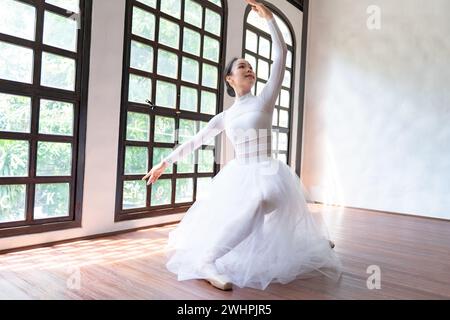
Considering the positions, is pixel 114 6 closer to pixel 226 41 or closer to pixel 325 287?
pixel 226 41

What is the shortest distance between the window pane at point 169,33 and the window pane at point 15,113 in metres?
1.39

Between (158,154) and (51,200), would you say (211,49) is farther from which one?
(51,200)

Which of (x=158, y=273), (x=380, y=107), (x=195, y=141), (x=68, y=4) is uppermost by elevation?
(x=68, y=4)

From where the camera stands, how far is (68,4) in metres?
2.59

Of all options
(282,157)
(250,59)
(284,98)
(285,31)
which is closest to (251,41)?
(250,59)

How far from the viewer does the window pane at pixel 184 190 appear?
11.8 ft

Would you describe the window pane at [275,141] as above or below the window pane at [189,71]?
below

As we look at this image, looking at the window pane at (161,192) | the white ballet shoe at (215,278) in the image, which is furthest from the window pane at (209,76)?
the white ballet shoe at (215,278)

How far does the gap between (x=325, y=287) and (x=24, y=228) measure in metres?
1.99

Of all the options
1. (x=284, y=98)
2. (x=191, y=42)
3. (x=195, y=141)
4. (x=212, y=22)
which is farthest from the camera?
(x=284, y=98)

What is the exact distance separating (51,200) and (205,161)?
1744 mm

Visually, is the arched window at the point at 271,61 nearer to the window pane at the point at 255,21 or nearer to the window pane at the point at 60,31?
the window pane at the point at 255,21

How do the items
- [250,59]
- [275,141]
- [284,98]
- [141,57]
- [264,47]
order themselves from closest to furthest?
[141,57], [250,59], [264,47], [275,141], [284,98]

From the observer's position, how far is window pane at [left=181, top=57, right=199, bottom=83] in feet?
11.6
